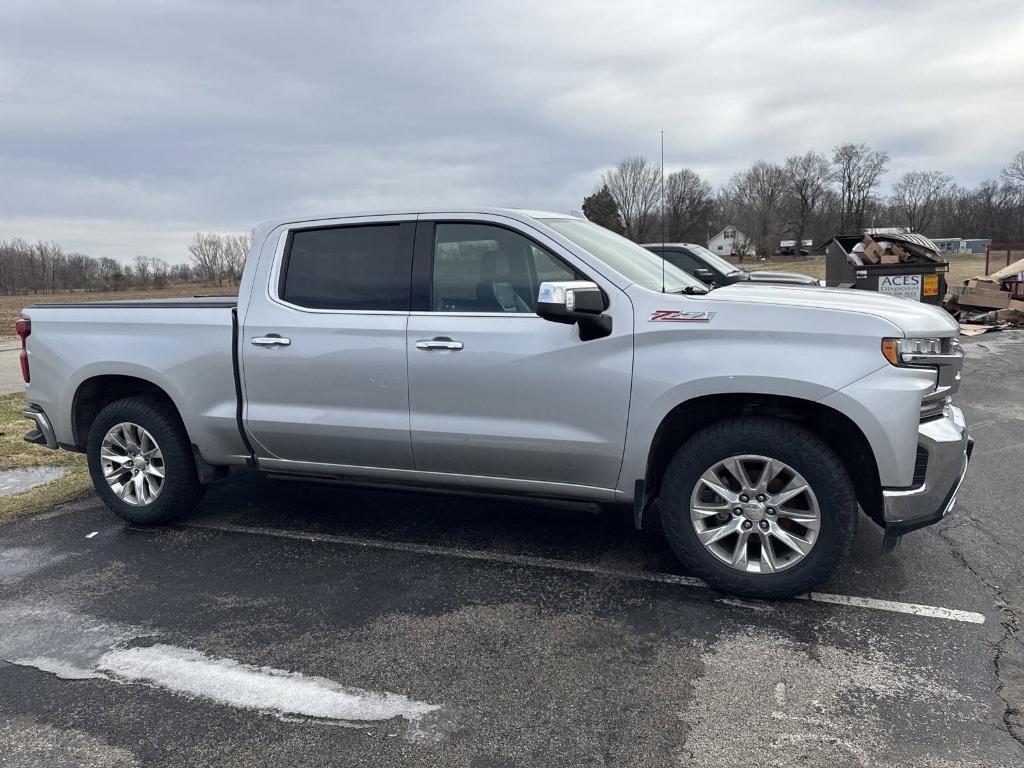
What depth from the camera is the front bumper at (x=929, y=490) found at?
3.36 metres

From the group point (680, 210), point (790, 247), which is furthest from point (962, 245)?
point (680, 210)

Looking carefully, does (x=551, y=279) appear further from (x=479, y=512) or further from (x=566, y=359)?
(x=479, y=512)

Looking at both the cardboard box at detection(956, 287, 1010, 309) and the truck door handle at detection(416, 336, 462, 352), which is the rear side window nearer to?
the truck door handle at detection(416, 336, 462, 352)

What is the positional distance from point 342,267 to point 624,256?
5.42ft

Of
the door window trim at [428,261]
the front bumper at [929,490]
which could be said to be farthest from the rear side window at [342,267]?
the front bumper at [929,490]

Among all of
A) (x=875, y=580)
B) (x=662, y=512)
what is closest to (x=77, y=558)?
(x=662, y=512)

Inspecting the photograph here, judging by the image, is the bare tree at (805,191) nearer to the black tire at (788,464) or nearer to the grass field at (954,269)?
the grass field at (954,269)

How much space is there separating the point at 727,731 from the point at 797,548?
1.15 meters

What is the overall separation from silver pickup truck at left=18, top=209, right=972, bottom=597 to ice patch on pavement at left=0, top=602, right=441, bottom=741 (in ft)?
4.46

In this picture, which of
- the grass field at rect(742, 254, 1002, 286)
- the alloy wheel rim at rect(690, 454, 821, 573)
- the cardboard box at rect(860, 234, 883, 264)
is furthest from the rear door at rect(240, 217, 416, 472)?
the grass field at rect(742, 254, 1002, 286)

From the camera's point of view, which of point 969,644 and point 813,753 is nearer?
point 813,753

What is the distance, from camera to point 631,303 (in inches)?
146

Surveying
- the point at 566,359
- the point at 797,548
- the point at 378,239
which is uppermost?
the point at 378,239

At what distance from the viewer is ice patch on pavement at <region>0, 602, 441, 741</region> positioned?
2828mm
